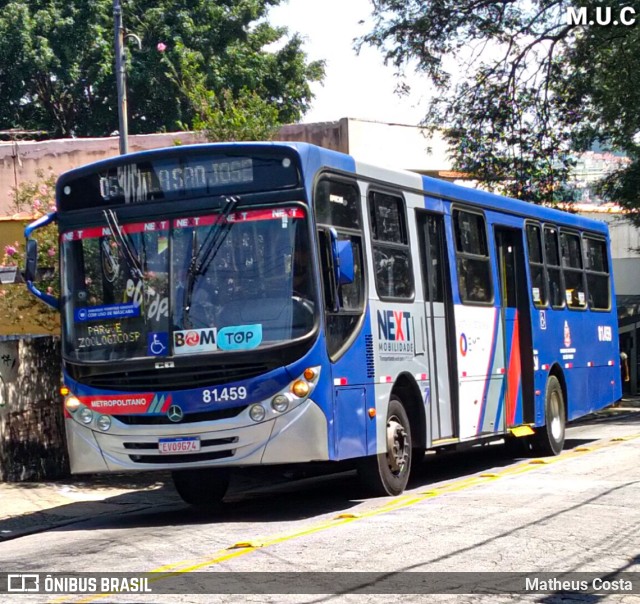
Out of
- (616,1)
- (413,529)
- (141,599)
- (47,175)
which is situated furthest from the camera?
(47,175)

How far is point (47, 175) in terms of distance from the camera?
29.0 metres

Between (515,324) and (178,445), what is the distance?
6.49m

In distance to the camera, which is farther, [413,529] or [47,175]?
[47,175]

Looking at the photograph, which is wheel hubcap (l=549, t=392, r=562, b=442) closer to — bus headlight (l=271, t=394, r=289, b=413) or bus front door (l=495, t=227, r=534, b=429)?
bus front door (l=495, t=227, r=534, b=429)

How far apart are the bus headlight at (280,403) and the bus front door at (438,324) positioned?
2.80 m


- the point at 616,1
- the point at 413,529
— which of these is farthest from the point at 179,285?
the point at 616,1

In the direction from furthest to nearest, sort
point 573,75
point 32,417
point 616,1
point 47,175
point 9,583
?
1. point 47,175
2. point 573,75
3. point 616,1
4. point 32,417
5. point 9,583

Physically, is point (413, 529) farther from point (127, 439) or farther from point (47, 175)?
point (47, 175)

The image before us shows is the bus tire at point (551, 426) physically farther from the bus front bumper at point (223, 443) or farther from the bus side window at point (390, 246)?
the bus front bumper at point (223, 443)

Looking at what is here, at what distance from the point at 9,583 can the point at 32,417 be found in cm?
758

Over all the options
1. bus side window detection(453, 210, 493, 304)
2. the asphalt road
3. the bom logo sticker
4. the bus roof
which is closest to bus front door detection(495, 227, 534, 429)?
the bus roof

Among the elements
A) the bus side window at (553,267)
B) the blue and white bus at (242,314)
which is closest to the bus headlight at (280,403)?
the blue and white bus at (242,314)

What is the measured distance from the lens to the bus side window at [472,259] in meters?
13.8

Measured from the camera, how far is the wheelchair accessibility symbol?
34.3ft
